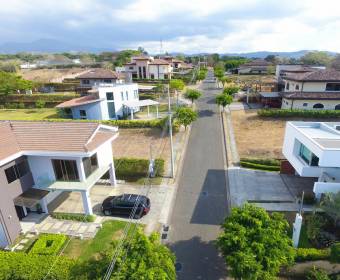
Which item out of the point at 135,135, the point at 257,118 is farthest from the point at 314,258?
the point at 257,118

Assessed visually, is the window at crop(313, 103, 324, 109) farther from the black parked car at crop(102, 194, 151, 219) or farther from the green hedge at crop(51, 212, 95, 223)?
the green hedge at crop(51, 212, 95, 223)

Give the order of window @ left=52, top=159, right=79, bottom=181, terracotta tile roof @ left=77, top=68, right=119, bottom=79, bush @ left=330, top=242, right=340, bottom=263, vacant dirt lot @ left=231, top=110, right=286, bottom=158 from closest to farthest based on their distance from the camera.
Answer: bush @ left=330, top=242, right=340, bottom=263 < window @ left=52, top=159, right=79, bottom=181 < vacant dirt lot @ left=231, top=110, right=286, bottom=158 < terracotta tile roof @ left=77, top=68, right=119, bottom=79

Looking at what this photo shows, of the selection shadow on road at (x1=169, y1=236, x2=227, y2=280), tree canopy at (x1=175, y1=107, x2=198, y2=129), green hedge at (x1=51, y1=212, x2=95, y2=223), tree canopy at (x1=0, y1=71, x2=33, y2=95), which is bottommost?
shadow on road at (x1=169, y1=236, x2=227, y2=280)

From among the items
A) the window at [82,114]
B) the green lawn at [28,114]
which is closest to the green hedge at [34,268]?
the window at [82,114]

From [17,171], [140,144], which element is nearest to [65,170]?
[17,171]

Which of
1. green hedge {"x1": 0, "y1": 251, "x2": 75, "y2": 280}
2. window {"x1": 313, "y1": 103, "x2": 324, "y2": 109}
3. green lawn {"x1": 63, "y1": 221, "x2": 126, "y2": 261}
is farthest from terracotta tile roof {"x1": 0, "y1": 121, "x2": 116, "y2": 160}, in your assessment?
window {"x1": 313, "y1": 103, "x2": 324, "y2": 109}

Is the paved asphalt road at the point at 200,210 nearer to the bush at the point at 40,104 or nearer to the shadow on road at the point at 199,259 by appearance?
the shadow on road at the point at 199,259

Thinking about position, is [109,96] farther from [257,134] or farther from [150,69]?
[150,69]
